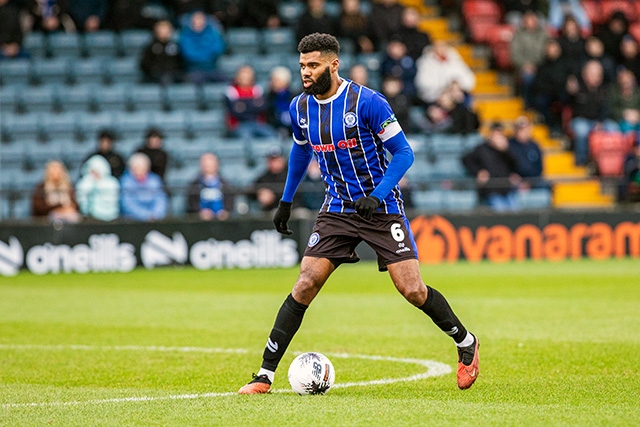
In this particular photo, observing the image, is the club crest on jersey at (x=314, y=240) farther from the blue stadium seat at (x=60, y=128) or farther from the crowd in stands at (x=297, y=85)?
the blue stadium seat at (x=60, y=128)

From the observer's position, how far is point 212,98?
70.6 feet

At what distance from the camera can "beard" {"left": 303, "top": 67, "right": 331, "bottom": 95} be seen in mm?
6906

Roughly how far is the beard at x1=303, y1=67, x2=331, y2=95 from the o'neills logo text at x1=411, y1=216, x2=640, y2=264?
1261 cm

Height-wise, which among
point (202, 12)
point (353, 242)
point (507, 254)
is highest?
point (202, 12)

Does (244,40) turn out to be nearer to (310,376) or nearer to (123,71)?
(123,71)

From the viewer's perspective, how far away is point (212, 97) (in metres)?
21.5

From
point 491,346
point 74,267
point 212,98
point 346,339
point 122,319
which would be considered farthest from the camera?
point 212,98

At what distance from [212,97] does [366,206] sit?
15144 mm

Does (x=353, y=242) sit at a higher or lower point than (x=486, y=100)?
lower

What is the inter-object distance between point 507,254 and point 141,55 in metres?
7.76

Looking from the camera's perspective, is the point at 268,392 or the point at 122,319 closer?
the point at 268,392

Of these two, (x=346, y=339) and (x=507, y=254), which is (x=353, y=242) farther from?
(x=507, y=254)

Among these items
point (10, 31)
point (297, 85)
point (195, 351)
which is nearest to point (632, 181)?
point (297, 85)

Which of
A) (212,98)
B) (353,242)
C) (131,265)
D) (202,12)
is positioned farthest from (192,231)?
(353,242)
